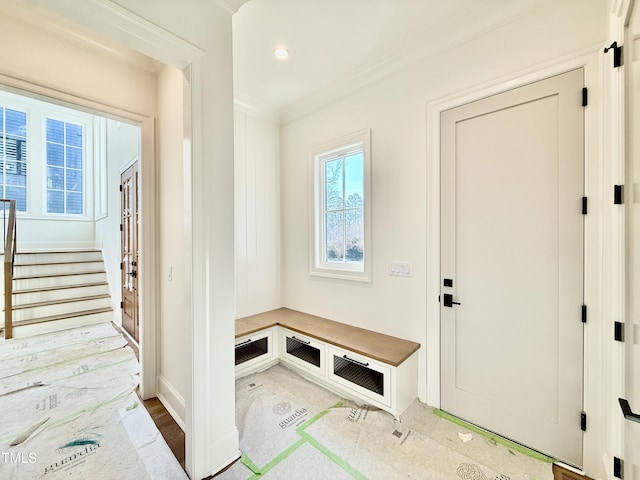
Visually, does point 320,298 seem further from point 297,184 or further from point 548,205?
point 548,205

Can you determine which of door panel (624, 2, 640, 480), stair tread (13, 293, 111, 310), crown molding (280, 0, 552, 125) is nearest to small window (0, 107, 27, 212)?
stair tread (13, 293, 111, 310)

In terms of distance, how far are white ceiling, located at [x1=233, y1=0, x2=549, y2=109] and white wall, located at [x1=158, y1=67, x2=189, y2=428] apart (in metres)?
0.68

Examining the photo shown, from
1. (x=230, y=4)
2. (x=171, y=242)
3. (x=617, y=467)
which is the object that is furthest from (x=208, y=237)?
(x=617, y=467)

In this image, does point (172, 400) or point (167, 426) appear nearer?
point (167, 426)

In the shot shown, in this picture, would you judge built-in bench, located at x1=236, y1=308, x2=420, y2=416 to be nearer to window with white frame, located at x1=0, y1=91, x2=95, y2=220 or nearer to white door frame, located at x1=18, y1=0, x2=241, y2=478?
white door frame, located at x1=18, y1=0, x2=241, y2=478

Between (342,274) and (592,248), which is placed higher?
(592,248)

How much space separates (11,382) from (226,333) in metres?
2.57

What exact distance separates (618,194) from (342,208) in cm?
192

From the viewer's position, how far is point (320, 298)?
2824 mm

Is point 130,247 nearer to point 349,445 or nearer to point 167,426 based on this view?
point 167,426

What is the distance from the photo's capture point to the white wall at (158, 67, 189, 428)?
6.19 ft

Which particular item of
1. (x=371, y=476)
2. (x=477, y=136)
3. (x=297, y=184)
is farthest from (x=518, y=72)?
(x=371, y=476)

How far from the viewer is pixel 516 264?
1675mm

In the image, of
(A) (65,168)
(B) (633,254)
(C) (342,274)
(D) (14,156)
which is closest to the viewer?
(B) (633,254)
